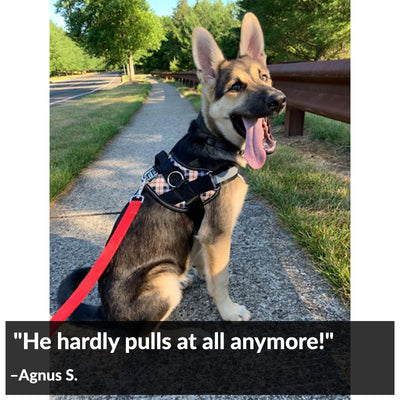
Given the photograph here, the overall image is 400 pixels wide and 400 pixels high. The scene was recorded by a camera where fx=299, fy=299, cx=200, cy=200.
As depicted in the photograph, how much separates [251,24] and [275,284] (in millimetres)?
2004

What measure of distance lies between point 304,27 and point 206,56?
14294 mm

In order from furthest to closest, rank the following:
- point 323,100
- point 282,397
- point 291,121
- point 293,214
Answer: point 291,121 < point 323,100 < point 293,214 < point 282,397

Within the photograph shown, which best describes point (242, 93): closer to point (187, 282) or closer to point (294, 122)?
point (187, 282)

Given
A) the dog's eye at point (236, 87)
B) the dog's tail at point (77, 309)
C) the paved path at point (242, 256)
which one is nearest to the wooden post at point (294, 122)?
the paved path at point (242, 256)

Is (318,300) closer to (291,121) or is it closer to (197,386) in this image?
(197,386)

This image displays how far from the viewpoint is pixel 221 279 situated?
202cm

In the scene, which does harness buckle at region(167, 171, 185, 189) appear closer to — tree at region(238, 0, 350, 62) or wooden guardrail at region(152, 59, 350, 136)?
wooden guardrail at region(152, 59, 350, 136)

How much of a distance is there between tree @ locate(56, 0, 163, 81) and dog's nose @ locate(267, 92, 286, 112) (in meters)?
21.9

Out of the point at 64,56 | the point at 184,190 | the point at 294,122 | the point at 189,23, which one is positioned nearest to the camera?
the point at 184,190

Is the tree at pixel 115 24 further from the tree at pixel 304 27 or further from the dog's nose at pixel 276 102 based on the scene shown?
the dog's nose at pixel 276 102

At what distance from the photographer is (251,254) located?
8.54 feet

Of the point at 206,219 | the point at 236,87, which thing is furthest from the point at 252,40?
the point at 206,219

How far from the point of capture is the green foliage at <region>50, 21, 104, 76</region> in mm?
64250

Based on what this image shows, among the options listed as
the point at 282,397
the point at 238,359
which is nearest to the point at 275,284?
the point at 238,359
